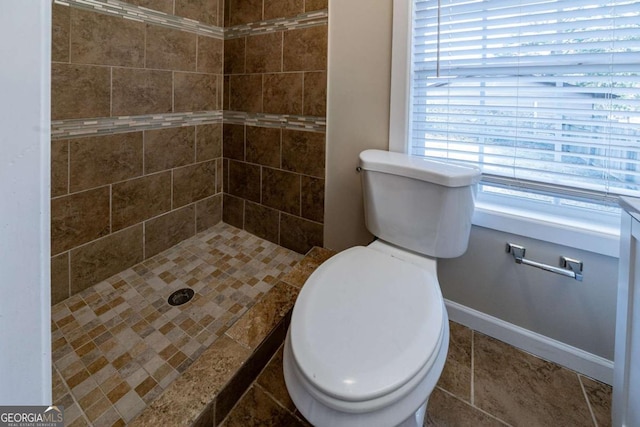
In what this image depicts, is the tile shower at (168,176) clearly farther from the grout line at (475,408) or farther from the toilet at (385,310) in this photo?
the grout line at (475,408)

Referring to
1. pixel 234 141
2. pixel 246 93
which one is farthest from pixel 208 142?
pixel 246 93

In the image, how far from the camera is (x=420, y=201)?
1129 mm

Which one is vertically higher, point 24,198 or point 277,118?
point 277,118

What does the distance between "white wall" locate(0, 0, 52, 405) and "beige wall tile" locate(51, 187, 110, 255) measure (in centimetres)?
126

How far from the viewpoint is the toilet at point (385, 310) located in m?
0.67

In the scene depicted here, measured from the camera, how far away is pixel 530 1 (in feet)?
3.50

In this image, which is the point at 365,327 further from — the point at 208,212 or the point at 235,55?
the point at 235,55

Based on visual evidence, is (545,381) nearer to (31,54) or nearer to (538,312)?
(538,312)

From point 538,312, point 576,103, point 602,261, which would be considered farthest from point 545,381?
point 576,103

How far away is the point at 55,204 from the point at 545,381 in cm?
216

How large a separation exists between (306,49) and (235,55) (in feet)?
1.85

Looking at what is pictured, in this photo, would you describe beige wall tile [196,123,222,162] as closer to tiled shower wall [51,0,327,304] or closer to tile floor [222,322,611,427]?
tiled shower wall [51,0,327,304]

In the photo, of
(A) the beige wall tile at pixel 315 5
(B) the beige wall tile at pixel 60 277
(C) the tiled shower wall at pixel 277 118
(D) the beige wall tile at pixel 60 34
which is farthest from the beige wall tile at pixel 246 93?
(B) the beige wall tile at pixel 60 277

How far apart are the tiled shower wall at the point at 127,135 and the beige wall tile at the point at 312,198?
0.73 m
